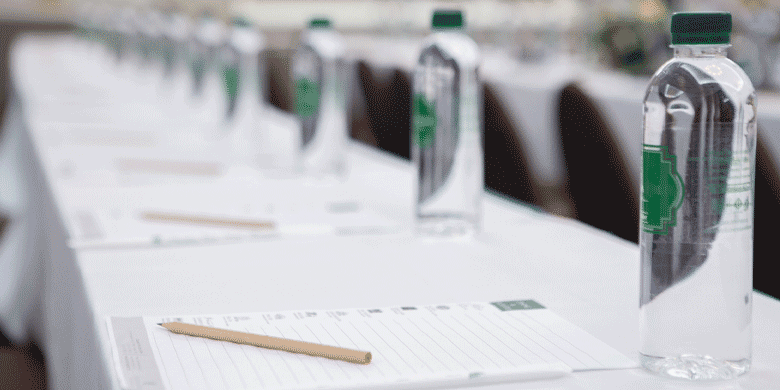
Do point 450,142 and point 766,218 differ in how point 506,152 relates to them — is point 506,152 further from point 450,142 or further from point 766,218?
point 450,142

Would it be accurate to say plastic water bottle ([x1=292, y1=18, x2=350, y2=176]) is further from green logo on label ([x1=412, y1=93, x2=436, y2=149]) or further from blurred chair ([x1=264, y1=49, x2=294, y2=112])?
blurred chair ([x1=264, y1=49, x2=294, y2=112])

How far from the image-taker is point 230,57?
1.88 metres

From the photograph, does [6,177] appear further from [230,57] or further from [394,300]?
[394,300]

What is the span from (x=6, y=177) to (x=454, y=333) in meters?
2.25

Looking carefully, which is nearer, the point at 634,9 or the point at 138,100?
the point at 138,100

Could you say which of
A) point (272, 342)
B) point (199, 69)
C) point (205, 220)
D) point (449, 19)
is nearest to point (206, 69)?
point (199, 69)

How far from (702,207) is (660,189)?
1.1 inches

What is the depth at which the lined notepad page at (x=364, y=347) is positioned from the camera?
0.54 meters

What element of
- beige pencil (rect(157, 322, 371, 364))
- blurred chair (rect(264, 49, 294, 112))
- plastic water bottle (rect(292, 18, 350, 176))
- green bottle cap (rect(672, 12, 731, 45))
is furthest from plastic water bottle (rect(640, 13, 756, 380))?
blurred chair (rect(264, 49, 294, 112))

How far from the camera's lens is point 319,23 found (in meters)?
1.44

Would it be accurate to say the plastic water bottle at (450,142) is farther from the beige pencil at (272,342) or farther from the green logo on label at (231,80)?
the green logo on label at (231,80)

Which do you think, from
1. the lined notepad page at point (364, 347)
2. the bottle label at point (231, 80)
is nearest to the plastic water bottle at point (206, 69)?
the bottle label at point (231, 80)

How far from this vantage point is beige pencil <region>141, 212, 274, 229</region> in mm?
1032

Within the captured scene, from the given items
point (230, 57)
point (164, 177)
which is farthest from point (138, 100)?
point (164, 177)
